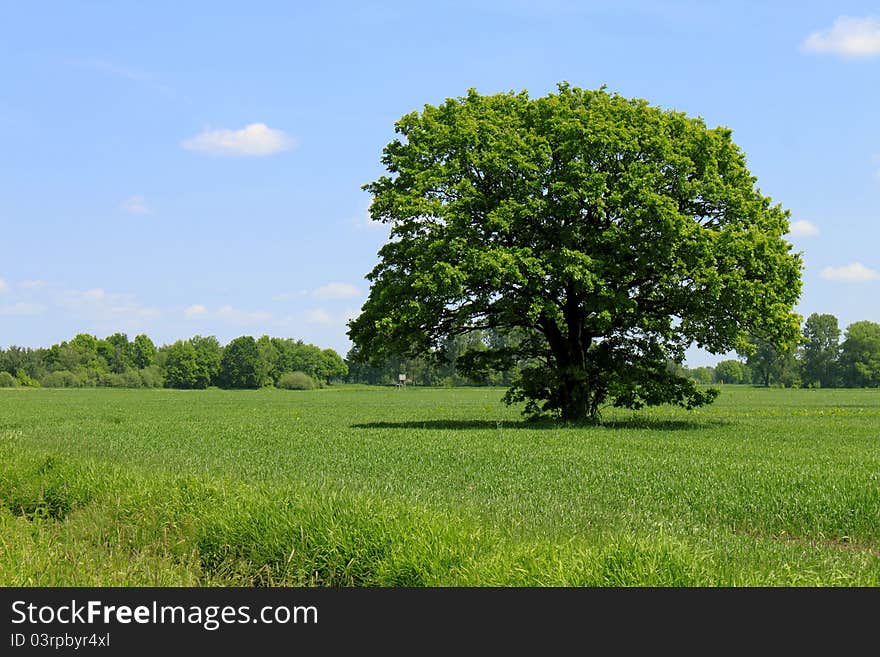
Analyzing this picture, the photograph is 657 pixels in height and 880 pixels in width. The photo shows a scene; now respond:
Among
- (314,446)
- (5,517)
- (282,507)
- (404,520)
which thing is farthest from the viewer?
(314,446)

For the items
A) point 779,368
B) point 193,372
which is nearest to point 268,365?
point 193,372

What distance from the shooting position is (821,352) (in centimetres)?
18525

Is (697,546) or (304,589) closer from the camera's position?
(304,589)

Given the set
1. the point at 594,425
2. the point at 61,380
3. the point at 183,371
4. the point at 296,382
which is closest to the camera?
the point at 594,425

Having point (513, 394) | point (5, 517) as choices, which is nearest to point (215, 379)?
point (513, 394)

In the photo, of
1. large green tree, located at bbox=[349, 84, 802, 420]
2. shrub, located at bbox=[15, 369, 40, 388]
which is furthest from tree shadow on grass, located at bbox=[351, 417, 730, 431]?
shrub, located at bbox=[15, 369, 40, 388]

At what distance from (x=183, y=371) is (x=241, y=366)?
12.7 metres

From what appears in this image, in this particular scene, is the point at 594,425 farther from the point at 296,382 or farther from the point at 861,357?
the point at 861,357

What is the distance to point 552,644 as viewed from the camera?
303 inches

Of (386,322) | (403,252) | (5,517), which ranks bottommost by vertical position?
(5,517)

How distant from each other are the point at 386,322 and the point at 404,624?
25403 millimetres

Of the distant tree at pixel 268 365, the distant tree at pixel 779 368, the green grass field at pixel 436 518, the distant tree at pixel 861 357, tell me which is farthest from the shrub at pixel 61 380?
the green grass field at pixel 436 518

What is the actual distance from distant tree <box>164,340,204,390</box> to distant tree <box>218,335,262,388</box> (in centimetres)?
607

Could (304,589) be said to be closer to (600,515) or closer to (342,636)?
(342,636)
